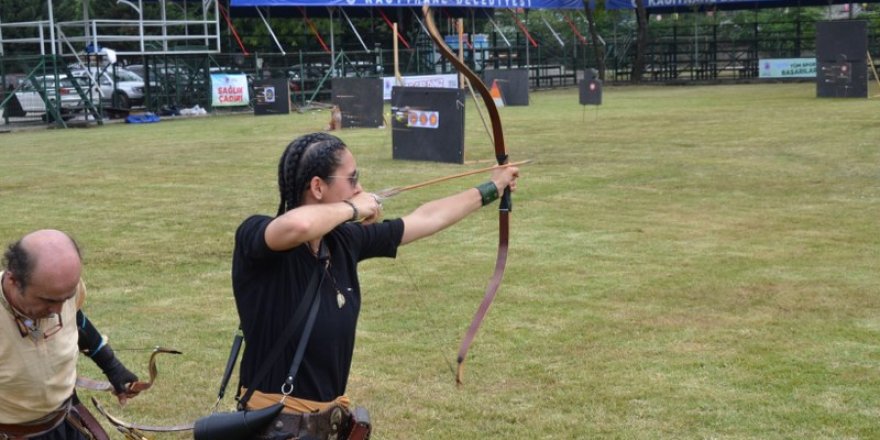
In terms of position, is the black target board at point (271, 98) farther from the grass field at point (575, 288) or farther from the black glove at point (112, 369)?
the black glove at point (112, 369)

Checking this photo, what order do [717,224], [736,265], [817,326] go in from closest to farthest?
[817,326] → [736,265] → [717,224]

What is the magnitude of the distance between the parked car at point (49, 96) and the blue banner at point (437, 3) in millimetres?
8516

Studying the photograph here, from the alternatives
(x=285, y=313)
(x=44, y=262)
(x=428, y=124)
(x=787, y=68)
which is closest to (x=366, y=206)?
(x=285, y=313)

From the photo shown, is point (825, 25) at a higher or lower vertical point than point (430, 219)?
higher

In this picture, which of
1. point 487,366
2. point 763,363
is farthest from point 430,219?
point 763,363

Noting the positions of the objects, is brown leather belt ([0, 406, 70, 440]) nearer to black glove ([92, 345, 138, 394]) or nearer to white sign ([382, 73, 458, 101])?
black glove ([92, 345, 138, 394])

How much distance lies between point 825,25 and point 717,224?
75.6 feet

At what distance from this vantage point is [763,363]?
7.53 metres

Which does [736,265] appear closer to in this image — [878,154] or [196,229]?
[196,229]

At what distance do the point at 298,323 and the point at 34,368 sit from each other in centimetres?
97

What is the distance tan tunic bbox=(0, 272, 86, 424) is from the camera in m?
4.04

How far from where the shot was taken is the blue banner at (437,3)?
42.4 meters

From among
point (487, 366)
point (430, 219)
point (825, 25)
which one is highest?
point (825, 25)

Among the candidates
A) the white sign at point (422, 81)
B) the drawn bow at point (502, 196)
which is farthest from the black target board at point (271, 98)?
the drawn bow at point (502, 196)
